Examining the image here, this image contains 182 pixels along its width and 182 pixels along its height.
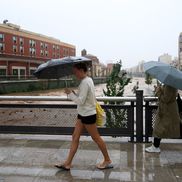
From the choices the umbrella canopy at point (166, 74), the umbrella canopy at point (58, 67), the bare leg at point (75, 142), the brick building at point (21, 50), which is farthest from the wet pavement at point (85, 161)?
the brick building at point (21, 50)

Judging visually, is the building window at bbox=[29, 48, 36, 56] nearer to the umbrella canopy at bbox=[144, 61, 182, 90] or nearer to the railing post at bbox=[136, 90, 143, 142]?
the railing post at bbox=[136, 90, 143, 142]

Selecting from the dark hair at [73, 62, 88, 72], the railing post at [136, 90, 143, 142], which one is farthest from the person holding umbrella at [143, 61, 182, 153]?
the dark hair at [73, 62, 88, 72]

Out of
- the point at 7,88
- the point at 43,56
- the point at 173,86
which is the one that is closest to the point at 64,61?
the point at 173,86

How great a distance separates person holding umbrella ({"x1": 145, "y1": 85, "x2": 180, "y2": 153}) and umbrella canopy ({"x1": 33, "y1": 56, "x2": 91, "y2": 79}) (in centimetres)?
159

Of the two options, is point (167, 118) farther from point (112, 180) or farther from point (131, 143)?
point (112, 180)

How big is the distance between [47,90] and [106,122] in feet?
172

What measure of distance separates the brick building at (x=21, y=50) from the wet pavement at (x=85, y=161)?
49785 millimetres

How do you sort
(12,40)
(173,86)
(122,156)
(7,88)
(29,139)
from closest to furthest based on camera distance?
1. (173,86)
2. (122,156)
3. (29,139)
4. (7,88)
5. (12,40)

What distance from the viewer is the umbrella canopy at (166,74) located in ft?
16.2

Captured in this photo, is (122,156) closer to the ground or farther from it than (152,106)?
closer to the ground

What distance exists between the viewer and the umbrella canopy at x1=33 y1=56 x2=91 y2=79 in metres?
4.54

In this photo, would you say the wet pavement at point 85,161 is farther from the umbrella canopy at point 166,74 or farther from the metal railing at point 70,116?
the umbrella canopy at point 166,74

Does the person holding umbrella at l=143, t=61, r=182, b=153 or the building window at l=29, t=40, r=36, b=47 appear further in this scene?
the building window at l=29, t=40, r=36, b=47

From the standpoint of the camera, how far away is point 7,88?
47.4 m
